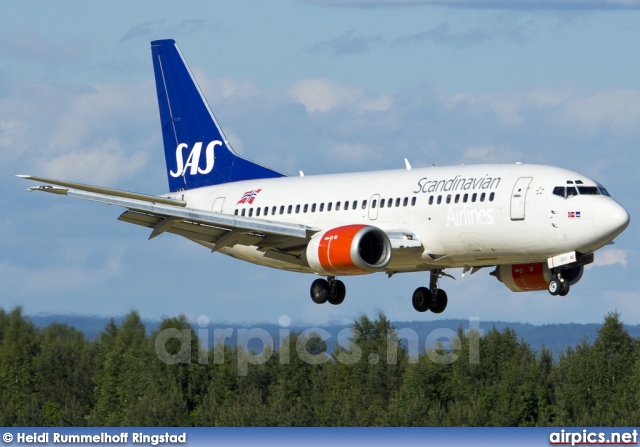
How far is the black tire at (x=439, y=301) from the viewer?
51.6m

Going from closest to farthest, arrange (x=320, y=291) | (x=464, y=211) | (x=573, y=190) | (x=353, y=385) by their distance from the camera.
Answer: (x=573, y=190) → (x=464, y=211) → (x=320, y=291) → (x=353, y=385)

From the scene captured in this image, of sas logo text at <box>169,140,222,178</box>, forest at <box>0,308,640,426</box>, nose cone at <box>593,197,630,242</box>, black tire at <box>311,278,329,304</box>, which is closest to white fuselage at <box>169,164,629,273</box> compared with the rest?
nose cone at <box>593,197,630,242</box>

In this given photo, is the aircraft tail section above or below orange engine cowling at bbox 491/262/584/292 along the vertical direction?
above

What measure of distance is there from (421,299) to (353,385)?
66.2 m

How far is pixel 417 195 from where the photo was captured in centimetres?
4697

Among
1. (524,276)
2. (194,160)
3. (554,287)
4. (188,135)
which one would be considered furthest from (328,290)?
(188,135)

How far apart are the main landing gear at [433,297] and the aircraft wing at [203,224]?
504 centimetres

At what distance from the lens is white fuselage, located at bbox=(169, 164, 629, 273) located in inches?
1731

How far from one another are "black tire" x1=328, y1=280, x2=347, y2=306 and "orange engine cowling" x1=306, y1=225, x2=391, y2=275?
3.45 meters

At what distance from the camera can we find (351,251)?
4553cm

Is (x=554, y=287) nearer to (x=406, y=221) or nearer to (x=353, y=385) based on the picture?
(x=406, y=221)

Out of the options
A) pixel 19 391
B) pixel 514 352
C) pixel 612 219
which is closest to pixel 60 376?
pixel 19 391

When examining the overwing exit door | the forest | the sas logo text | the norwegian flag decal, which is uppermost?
the sas logo text

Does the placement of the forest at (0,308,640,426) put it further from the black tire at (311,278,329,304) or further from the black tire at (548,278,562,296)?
the black tire at (548,278,562,296)
